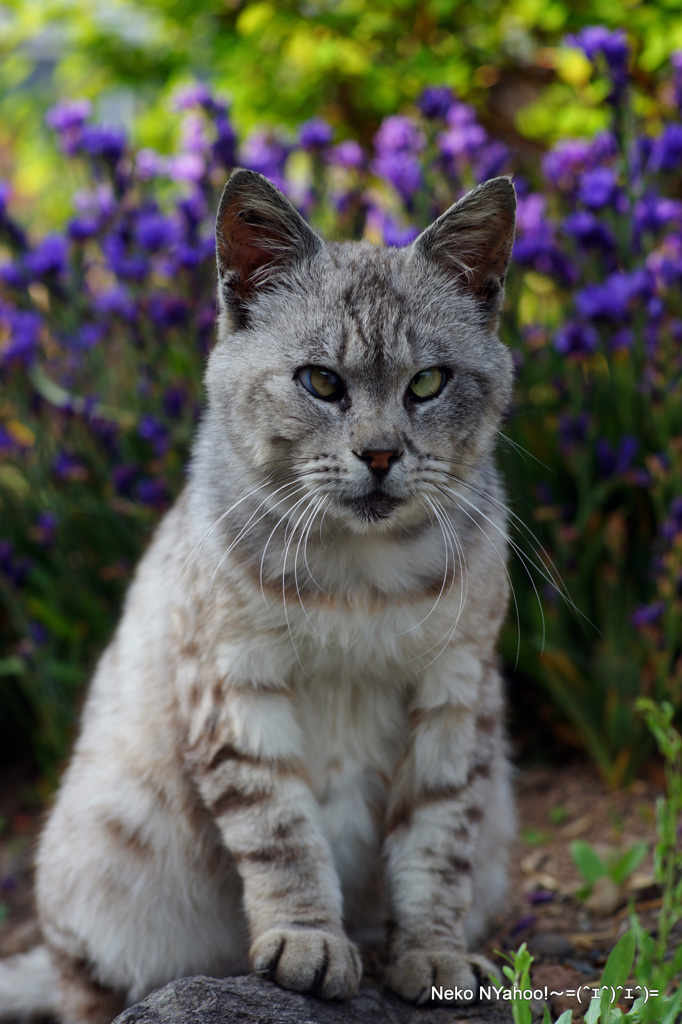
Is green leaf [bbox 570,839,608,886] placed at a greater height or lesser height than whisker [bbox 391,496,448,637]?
lesser

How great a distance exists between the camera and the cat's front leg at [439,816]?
2273mm

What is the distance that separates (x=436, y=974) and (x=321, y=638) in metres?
0.81

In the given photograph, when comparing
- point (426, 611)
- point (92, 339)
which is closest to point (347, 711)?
point (426, 611)

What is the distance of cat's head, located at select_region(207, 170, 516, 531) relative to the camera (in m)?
2.09

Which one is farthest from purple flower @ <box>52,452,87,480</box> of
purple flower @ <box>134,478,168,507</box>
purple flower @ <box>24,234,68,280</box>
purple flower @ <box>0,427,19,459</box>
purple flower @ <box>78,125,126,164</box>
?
purple flower @ <box>78,125,126,164</box>

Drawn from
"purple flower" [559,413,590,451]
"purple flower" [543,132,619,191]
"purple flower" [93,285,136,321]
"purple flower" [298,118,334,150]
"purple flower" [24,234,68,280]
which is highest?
"purple flower" [298,118,334,150]

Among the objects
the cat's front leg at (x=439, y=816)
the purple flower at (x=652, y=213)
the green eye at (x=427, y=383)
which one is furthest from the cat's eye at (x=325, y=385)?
the purple flower at (x=652, y=213)

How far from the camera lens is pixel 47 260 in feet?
12.2

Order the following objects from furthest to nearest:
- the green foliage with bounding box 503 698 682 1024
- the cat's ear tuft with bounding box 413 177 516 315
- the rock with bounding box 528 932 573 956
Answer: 1. the rock with bounding box 528 932 573 956
2. the cat's ear tuft with bounding box 413 177 516 315
3. the green foliage with bounding box 503 698 682 1024

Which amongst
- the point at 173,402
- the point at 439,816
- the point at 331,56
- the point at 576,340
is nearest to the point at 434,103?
the point at 576,340

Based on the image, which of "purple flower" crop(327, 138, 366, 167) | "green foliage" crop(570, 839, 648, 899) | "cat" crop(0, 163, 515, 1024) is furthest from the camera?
"purple flower" crop(327, 138, 366, 167)

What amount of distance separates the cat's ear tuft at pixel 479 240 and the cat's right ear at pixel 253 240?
298 mm

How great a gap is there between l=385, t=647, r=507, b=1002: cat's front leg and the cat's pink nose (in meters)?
0.51

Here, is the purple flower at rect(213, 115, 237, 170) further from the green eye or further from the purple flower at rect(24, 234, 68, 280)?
the green eye
